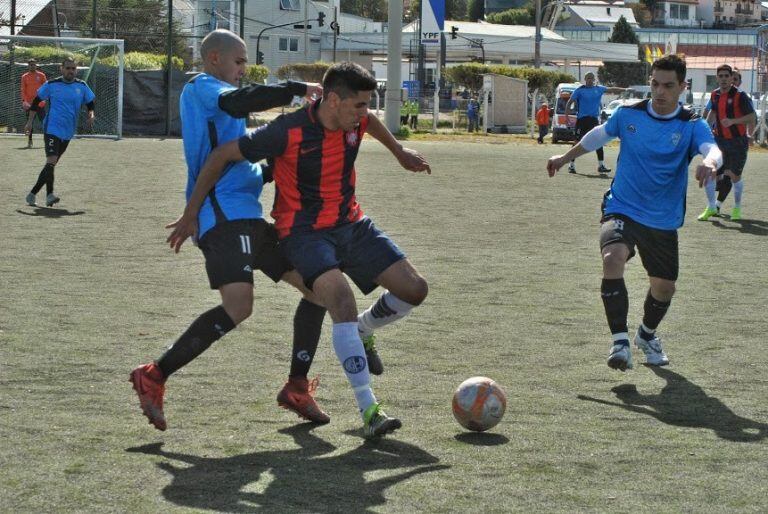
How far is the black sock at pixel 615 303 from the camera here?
692 cm

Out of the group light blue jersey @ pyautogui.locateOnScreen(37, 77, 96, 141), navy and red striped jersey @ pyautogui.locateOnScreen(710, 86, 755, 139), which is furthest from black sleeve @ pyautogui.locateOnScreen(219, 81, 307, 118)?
light blue jersey @ pyautogui.locateOnScreen(37, 77, 96, 141)

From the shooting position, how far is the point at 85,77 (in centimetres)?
3206

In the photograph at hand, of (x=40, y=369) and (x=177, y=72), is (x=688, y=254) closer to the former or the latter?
(x=40, y=369)

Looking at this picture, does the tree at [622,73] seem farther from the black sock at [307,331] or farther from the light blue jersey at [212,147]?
the light blue jersey at [212,147]

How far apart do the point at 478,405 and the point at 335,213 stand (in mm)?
1139

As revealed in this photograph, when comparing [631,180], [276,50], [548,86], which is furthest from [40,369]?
[276,50]

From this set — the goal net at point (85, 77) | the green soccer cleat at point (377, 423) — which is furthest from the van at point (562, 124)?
the green soccer cleat at point (377, 423)

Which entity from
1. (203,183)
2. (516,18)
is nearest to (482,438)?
(203,183)

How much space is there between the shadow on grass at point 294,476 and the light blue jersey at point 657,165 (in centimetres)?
258

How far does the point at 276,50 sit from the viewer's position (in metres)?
89.6

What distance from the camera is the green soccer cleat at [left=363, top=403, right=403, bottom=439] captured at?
17.7 feet

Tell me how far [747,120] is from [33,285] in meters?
9.41

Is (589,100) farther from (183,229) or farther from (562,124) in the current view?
(183,229)

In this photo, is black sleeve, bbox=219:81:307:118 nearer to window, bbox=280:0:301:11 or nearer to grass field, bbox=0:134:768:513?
grass field, bbox=0:134:768:513
